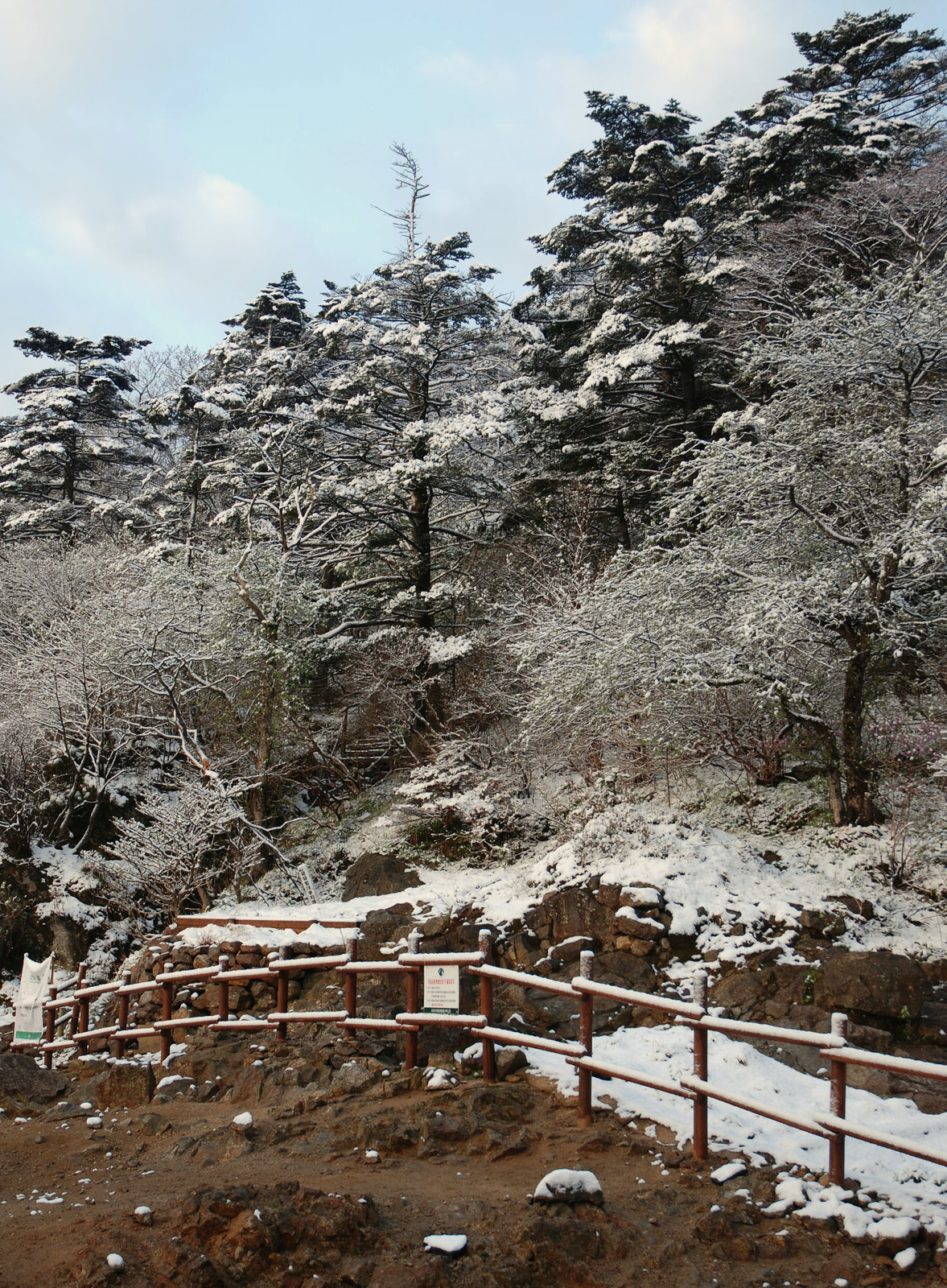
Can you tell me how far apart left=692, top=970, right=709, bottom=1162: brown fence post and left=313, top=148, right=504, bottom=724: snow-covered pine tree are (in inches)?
374

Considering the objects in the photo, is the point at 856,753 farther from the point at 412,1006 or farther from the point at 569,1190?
the point at 569,1190

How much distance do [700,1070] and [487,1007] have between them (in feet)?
6.29

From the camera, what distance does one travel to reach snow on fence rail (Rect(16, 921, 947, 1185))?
461 cm

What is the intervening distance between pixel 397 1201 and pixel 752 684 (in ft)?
24.6

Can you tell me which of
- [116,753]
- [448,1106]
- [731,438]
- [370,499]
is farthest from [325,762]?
[448,1106]

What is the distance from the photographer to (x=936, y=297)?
9289 millimetres

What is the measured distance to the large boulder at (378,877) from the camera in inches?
494

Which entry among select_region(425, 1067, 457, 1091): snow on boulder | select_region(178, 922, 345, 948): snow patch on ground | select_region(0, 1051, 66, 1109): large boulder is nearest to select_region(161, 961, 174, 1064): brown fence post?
select_region(178, 922, 345, 948): snow patch on ground

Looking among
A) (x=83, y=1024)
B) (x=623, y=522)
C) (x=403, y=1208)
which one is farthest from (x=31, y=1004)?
(x=623, y=522)

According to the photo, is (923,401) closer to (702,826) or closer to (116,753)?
(702,826)

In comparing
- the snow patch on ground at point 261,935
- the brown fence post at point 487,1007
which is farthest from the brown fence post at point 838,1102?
the snow patch on ground at point 261,935

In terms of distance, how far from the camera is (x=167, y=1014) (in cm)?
900

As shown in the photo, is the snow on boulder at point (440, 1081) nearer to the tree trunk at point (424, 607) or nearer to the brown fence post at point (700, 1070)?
the brown fence post at point (700, 1070)

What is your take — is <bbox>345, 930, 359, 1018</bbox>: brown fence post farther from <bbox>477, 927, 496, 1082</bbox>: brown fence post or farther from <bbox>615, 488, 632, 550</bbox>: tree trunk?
<bbox>615, 488, 632, 550</bbox>: tree trunk
